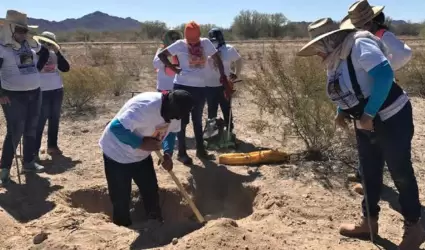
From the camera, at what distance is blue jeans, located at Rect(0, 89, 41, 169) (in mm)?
6234

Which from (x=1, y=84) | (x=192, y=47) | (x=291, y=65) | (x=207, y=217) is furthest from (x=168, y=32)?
(x=207, y=217)

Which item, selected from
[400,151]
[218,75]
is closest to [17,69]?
[218,75]

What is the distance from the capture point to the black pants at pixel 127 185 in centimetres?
486

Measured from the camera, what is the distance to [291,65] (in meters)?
8.08

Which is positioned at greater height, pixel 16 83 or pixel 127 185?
pixel 16 83

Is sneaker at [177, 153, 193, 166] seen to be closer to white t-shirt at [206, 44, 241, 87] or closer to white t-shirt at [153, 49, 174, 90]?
white t-shirt at [206, 44, 241, 87]

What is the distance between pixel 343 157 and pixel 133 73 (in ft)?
41.5

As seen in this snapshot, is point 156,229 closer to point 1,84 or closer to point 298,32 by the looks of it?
point 1,84

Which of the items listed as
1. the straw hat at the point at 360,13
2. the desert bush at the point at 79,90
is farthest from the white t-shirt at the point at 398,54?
the desert bush at the point at 79,90

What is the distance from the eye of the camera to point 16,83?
245 inches

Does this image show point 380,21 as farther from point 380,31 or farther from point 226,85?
point 226,85

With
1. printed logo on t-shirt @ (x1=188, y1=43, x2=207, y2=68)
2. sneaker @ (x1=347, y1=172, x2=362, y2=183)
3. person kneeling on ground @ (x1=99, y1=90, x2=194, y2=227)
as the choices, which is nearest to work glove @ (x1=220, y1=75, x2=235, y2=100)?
printed logo on t-shirt @ (x1=188, y1=43, x2=207, y2=68)

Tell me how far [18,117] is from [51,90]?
121 centimetres

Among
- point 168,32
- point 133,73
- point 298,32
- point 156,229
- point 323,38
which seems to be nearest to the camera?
point 323,38
